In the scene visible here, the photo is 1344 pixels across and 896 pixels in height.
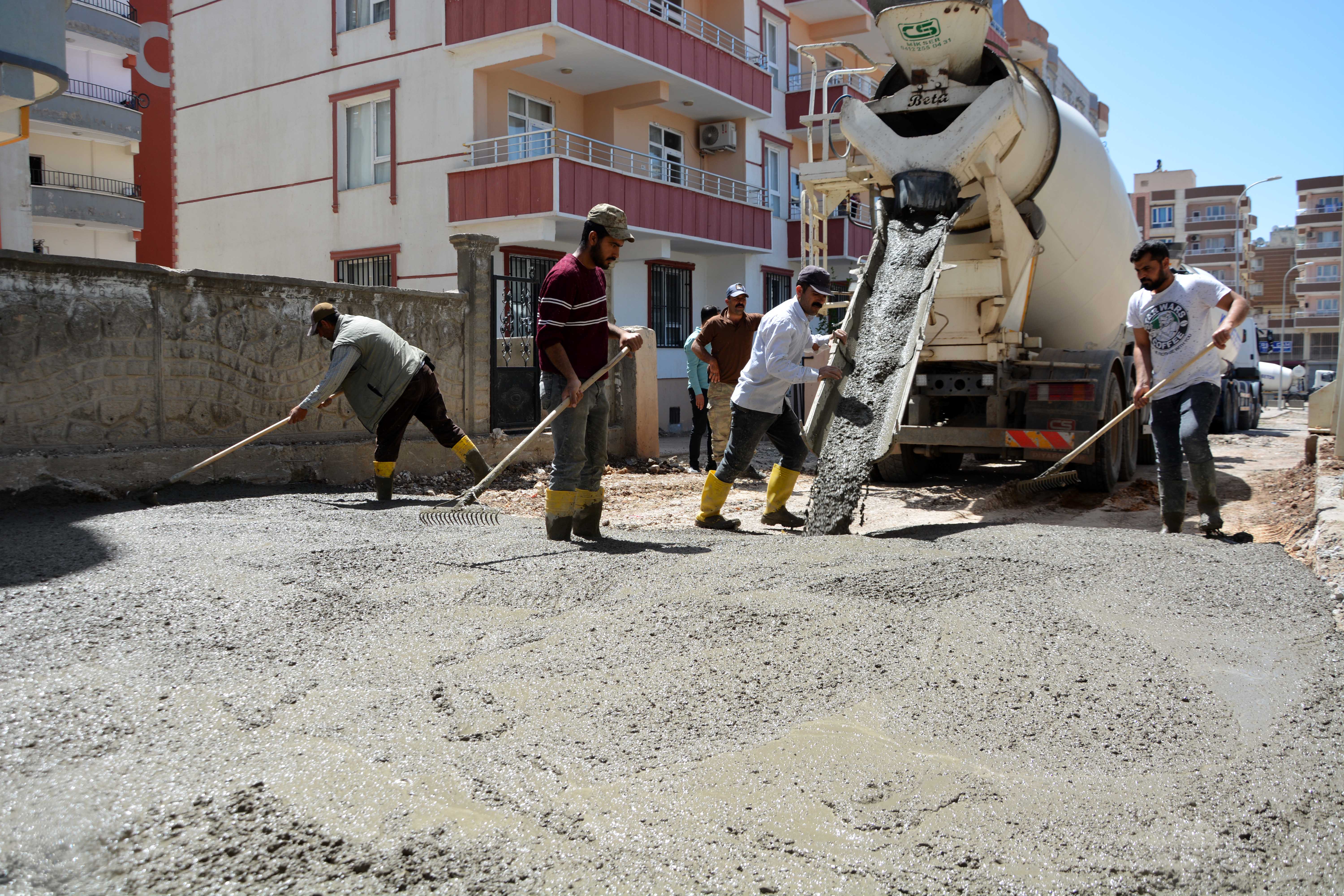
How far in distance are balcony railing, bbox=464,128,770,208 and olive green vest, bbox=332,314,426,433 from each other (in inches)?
311

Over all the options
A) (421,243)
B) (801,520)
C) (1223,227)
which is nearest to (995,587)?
(801,520)

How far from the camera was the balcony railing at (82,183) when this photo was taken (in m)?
24.7

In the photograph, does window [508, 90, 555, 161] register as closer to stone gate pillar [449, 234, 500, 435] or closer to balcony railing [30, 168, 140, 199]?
stone gate pillar [449, 234, 500, 435]

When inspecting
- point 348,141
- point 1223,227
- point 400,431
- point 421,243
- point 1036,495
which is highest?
point 1223,227

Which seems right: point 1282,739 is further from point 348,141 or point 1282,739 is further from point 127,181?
point 127,181

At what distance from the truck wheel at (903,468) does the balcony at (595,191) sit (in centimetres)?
720

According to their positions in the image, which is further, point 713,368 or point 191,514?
point 713,368

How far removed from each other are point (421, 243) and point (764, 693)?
14.7 m

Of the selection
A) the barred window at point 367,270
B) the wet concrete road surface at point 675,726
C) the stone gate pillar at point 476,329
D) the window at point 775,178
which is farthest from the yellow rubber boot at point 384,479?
the window at point 775,178

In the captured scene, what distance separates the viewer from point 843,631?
3539mm

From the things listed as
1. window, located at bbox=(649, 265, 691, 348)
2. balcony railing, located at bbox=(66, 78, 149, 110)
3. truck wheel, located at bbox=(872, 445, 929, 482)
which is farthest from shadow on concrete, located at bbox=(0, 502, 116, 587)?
balcony railing, located at bbox=(66, 78, 149, 110)

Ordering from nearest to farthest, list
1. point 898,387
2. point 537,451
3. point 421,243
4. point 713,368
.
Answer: point 898,387 → point 713,368 → point 537,451 → point 421,243

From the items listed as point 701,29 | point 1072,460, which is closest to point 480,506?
point 1072,460

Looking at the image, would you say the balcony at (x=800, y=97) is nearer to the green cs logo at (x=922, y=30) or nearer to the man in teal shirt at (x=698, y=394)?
the man in teal shirt at (x=698, y=394)
